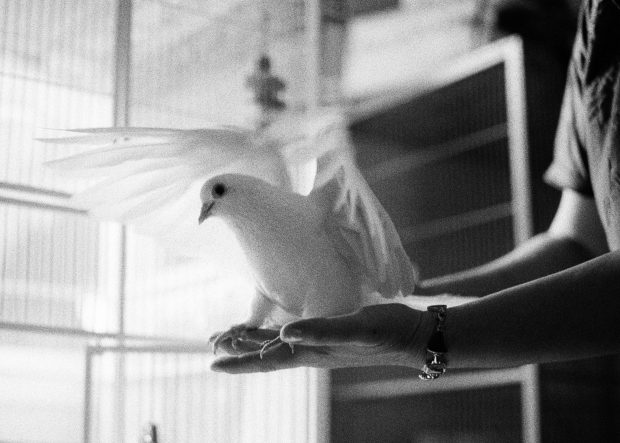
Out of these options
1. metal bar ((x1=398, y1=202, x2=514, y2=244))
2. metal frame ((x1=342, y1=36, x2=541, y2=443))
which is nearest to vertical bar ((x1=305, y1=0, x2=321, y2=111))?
metal frame ((x1=342, y1=36, x2=541, y2=443))

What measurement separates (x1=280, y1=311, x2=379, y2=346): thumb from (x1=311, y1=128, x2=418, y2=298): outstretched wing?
117mm

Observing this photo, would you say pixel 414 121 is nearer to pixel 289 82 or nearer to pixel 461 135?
pixel 461 135

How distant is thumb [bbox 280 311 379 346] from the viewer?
512mm

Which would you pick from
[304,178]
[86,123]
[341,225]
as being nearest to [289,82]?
[86,123]

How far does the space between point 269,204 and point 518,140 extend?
106cm

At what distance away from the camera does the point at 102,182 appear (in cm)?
65

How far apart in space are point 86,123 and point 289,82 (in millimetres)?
476

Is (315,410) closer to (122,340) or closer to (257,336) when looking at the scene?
(122,340)

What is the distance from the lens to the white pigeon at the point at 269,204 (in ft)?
2.03

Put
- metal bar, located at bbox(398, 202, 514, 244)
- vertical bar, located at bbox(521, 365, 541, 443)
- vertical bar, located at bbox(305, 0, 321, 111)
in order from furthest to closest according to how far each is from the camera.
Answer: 1. metal bar, located at bbox(398, 202, 514, 244)
2. vertical bar, located at bbox(521, 365, 541, 443)
3. vertical bar, located at bbox(305, 0, 321, 111)

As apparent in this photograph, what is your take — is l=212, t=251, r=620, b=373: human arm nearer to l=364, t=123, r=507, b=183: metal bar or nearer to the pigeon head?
the pigeon head

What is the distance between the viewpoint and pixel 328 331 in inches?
20.3

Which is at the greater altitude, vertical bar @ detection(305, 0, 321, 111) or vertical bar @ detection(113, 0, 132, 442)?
vertical bar @ detection(305, 0, 321, 111)

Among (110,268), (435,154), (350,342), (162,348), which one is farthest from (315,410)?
(435,154)
